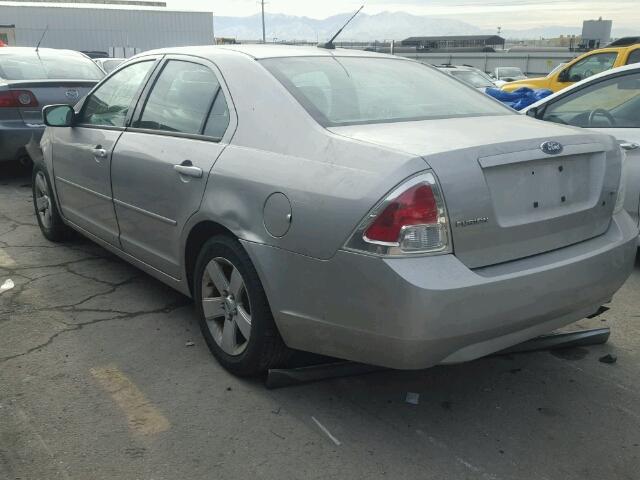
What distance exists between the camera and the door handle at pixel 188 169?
3.17 metres

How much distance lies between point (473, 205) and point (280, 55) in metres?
1.51

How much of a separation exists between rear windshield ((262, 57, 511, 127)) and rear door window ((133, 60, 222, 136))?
0.36m

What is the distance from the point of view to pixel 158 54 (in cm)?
396

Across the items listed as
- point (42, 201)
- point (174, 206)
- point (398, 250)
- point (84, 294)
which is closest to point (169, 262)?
point (174, 206)

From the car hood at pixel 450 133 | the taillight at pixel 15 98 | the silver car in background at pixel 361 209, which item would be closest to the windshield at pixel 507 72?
the taillight at pixel 15 98

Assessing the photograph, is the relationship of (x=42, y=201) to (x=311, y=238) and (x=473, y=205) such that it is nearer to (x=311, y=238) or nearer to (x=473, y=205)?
(x=311, y=238)

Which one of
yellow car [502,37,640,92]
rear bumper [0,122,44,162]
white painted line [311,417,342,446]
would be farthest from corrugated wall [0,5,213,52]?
white painted line [311,417,342,446]

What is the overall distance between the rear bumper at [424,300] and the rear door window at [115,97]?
68.9 inches

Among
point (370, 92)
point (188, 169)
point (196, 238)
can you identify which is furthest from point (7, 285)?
point (370, 92)

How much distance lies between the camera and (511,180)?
8.34 feet

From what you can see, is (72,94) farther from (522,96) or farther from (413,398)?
(522,96)

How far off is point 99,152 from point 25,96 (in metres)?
4.01

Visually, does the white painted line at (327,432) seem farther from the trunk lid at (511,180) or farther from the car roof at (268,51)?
the car roof at (268,51)

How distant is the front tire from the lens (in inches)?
114
